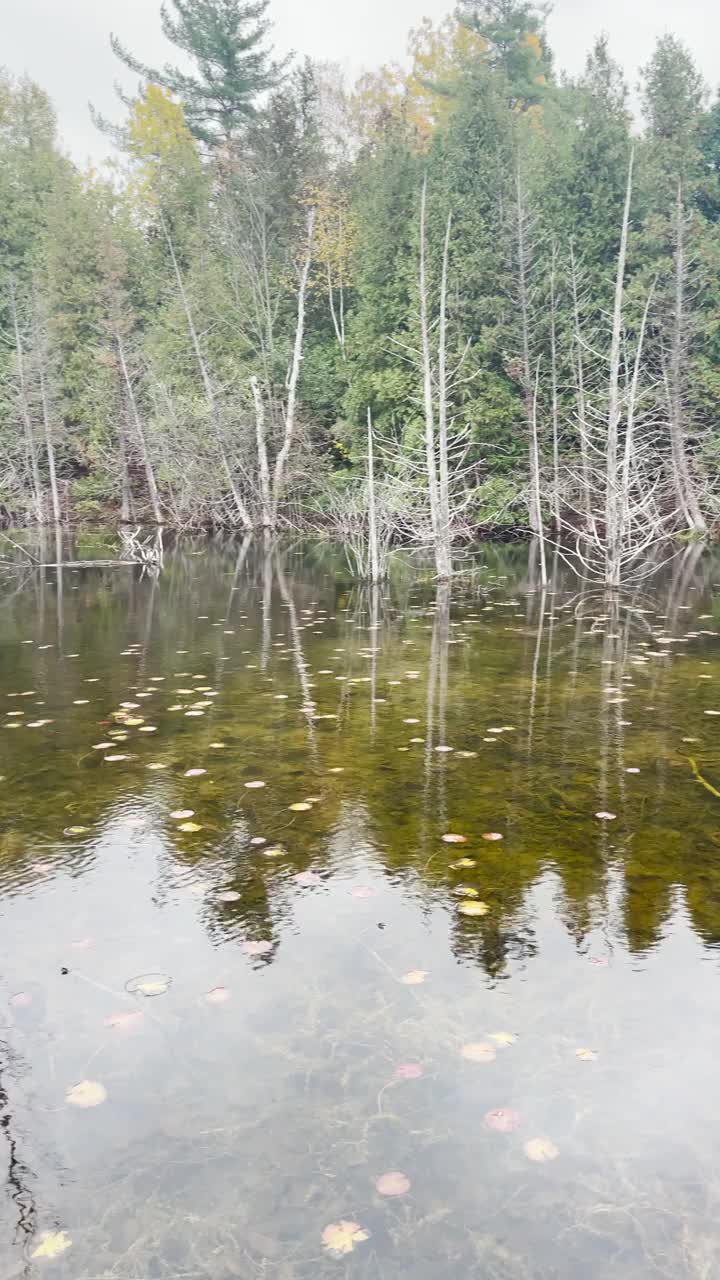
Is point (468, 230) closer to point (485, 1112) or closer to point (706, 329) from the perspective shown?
point (706, 329)

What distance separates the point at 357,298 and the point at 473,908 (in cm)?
3469

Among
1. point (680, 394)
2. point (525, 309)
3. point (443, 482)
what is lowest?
point (443, 482)

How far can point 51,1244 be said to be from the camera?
2299 mm

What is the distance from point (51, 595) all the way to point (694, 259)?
73.3 feet

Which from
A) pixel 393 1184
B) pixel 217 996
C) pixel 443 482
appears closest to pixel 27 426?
pixel 443 482

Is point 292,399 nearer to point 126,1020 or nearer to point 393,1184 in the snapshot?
point 126,1020

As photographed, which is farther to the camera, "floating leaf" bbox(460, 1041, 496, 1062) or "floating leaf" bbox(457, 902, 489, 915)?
"floating leaf" bbox(457, 902, 489, 915)

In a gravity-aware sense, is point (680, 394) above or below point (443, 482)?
above

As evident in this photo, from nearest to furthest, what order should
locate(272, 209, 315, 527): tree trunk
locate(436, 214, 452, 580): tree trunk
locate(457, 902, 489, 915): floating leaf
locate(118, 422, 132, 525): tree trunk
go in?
locate(457, 902, 489, 915): floating leaf → locate(436, 214, 452, 580): tree trunk → locate(272, 209, 315, 527): tree trunk → locate(118, 422, 132, 525): tree trunk

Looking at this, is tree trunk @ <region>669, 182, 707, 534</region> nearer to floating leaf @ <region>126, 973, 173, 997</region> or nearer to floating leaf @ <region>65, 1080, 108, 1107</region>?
floating leaf @ <region>126, 973, 173, 997</region>

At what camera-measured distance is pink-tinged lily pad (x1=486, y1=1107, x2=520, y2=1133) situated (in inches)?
104

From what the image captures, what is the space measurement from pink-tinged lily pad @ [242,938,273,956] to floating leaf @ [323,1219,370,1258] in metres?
1.41

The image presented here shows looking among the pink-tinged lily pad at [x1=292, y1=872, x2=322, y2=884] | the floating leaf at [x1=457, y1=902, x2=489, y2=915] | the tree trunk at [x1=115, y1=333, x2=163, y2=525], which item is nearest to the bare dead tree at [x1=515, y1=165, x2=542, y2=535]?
the tree trunk at [x1=115, y1=333, x2=163, y2=525]

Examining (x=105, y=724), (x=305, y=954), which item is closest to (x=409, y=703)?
(x=105, y=724)
